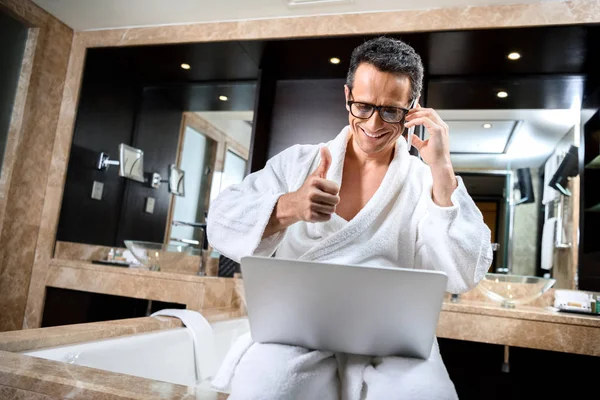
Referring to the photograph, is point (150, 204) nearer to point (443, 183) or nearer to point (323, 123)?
point (323, 123)

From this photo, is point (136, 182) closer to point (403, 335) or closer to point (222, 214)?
point (222, 214)

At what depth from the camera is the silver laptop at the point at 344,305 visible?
81 centimetres

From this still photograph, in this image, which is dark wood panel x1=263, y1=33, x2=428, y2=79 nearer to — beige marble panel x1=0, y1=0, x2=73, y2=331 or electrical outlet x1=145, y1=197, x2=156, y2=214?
electrical outlet x1=145, y1=197, x2=156, y2=214

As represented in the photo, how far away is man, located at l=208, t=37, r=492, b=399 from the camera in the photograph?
35.2 inches

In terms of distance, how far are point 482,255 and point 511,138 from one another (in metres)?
1.44

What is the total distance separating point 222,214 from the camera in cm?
110

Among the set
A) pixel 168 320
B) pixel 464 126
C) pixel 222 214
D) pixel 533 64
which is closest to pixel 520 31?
pixel 533 64

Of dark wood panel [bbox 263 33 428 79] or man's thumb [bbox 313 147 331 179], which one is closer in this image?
man's thumb [bbox 313 147 331 179]

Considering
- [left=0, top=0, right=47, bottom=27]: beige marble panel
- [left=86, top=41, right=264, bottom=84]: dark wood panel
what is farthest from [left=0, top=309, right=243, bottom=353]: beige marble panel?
[left=0, top=0, right=47, bottom=27]: beige marble panel

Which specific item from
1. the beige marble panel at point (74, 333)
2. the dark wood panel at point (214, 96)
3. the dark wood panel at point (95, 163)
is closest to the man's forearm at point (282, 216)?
the beige marble panel at point (74, 333)

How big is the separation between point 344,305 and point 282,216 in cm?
25

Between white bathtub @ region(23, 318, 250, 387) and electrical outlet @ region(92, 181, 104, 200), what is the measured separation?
1422mm

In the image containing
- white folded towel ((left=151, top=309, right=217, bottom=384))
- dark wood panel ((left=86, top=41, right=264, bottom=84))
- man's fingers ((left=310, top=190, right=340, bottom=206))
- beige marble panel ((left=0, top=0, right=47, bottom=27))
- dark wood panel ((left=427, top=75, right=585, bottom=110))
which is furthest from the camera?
dark wood panel ((left=86, top=41, right=264, bottom=84))

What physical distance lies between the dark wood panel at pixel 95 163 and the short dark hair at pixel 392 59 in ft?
6.93
